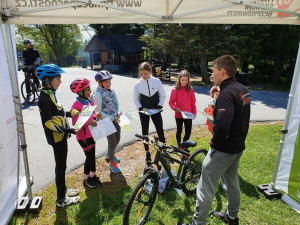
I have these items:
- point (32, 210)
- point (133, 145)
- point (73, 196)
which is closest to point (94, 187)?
point (73, 196)

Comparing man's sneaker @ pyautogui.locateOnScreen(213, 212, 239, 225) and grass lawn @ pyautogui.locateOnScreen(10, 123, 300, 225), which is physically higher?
man's sneaker @ pyautogui.locateOnScreen(213, 212, 239, 225)

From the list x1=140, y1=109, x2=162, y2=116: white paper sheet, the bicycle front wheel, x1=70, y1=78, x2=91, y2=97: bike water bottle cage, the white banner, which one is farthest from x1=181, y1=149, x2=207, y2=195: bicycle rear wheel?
the white banner

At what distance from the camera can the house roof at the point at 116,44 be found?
31.2 metres

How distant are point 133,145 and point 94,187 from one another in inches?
80.6

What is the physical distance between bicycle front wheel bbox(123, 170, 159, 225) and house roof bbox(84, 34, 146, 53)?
29.5 metres

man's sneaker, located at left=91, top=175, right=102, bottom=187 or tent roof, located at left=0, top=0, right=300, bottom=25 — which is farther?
man's sneaker, located at left=91, top=175, right=102, bottom=187

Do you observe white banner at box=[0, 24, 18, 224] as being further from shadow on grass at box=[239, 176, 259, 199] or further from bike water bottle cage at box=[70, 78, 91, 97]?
shadow on grass at box=[239, 176, 259, 199]

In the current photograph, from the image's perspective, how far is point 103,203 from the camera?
3.67 metres

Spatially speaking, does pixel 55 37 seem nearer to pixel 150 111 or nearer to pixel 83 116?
pixel 150 111

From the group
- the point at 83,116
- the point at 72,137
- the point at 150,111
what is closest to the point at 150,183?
the point at 83,116

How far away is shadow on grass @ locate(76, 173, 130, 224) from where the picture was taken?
11.0ft

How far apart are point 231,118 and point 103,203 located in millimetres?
2490

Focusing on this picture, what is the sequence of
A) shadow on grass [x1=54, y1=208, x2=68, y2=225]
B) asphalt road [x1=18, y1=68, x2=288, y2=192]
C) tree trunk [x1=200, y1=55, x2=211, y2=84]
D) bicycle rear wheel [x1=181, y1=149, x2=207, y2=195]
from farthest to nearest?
tree trunk [x1=200, y1=55, x2=211, y2=84]
asphalt road [x1=18, y1=68, x2=288, y2=192]
bicycle rear wheel [x1=181, y1=149, x2=207, y2=195]
shadow on grass [x1=54, y1=208, x2=68, y2=225]

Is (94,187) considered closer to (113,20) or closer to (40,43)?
(113,20)
